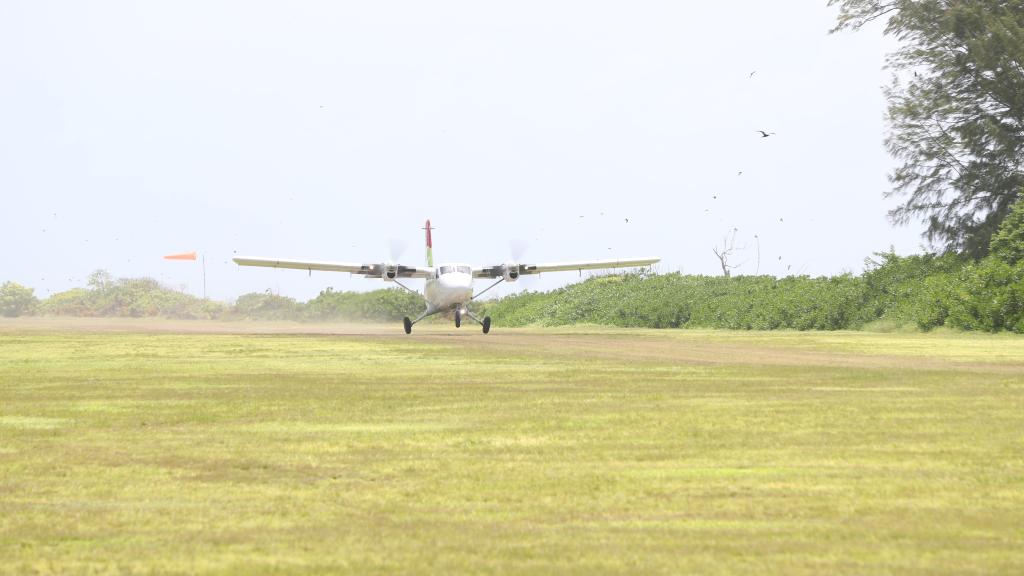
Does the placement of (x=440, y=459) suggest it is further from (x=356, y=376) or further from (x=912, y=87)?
(x=912, y=87)

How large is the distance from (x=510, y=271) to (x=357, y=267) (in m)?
6.51

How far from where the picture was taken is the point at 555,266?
181 feet

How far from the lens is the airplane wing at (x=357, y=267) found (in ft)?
170

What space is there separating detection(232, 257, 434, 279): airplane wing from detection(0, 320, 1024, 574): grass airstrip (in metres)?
32.7

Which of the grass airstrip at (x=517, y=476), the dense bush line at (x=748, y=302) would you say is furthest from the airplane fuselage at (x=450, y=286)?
the grass airstrip at (x=517, y=476)

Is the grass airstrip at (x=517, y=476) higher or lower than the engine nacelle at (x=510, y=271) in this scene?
lower

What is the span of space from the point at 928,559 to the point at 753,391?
10826 mm

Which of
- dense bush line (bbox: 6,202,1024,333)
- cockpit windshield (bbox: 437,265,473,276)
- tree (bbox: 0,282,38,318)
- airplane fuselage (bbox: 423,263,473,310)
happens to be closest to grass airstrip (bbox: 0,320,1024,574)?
dense bush line (bbox: 6,202,1024,333)

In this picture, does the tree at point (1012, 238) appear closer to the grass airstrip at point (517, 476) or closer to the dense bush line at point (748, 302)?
the dense bush line at point (748, 302)

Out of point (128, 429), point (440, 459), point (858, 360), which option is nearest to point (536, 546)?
point (440, 459)

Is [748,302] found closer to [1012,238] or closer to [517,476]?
[1012,238]

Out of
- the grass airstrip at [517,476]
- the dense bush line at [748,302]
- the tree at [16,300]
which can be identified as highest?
the tree at [16,300]

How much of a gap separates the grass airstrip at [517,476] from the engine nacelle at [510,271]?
33.8 m

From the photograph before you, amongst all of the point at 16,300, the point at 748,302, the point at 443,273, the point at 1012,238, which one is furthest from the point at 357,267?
the point at 16,300
